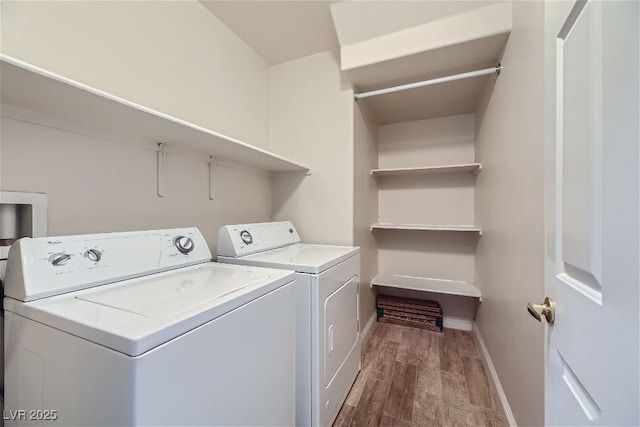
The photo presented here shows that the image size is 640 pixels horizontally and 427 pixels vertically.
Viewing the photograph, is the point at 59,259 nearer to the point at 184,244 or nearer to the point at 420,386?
the point at 184,244

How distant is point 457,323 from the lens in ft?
8.71

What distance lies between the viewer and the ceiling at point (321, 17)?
5.19ft

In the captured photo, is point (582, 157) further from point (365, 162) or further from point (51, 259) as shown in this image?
point (365, 162)

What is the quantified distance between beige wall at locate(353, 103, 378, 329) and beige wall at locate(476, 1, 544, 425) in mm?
1006

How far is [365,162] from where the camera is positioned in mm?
2473

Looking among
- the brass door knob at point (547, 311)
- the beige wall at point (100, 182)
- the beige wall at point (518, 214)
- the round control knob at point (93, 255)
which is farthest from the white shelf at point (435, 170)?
the round control knob at point (93, 255)

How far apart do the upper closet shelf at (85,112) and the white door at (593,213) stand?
1.33 metres

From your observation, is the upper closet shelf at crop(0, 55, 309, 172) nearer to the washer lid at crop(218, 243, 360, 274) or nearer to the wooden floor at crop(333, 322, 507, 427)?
the washer lid at crop(218, 243, 360, 274)

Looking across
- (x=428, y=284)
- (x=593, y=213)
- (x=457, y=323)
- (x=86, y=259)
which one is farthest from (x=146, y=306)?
(x=457, y=323)

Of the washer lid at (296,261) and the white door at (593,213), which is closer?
the white door at (593,213)

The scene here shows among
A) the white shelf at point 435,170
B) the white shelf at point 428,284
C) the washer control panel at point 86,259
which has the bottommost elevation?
the white shelf at point 428,284

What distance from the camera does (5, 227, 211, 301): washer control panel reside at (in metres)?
0.78

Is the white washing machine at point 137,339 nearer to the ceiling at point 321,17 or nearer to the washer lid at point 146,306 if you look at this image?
the washer lid at point 146,306

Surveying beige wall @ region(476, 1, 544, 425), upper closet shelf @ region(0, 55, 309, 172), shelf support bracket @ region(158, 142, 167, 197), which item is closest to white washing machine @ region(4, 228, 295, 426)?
shelf support bracket @ region(158, 142, 167, 197)
